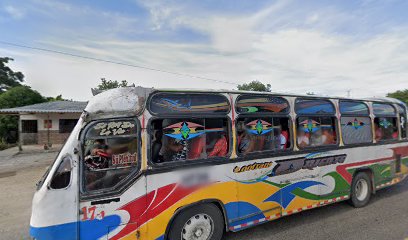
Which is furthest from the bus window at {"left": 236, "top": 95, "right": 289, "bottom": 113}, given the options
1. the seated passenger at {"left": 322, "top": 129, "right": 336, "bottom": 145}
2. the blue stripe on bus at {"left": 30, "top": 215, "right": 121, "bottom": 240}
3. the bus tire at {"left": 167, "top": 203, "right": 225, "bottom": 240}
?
the blue stripe on bus at {"left": 30, "top": 215, "right": 121, "bottom": 240}

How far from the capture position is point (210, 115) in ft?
12.3

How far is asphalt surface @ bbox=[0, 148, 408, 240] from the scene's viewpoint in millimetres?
4223

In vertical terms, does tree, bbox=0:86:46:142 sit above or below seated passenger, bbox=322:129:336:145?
above

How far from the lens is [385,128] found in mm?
6504

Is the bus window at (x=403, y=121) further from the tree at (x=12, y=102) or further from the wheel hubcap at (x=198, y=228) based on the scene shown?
the tree at (x=12, y=102)

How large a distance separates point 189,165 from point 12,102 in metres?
27.4

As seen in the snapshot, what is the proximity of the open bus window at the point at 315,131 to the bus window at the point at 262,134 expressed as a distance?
0.37 metres

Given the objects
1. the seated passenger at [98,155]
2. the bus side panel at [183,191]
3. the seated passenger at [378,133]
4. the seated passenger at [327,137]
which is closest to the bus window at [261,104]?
the bus side panel at [183,191]

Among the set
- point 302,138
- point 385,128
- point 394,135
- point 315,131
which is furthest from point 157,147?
point 394,135

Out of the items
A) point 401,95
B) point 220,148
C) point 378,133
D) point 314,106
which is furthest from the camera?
point 401,95

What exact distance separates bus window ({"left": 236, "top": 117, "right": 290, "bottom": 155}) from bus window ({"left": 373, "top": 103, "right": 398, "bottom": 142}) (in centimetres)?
325

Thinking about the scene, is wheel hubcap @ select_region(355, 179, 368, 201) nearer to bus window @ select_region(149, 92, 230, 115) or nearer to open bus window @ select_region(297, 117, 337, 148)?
open bus window @ select_region(297, 117, 337, 148)

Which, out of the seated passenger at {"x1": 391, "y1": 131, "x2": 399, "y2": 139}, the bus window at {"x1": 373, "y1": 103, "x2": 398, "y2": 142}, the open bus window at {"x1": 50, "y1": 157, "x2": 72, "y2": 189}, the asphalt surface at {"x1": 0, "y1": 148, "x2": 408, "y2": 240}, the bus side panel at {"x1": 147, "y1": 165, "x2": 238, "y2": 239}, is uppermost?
the bus window at {"x1": 373, "y1": 103, "x2": 398, "y2": 142}

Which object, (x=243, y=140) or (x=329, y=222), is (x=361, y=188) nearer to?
(x=329, y=222)
